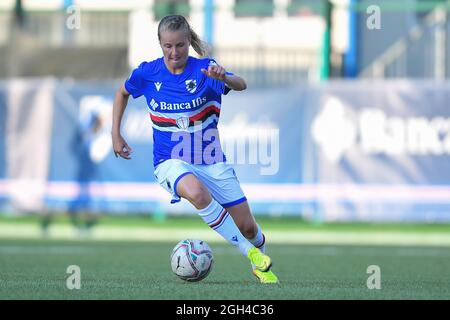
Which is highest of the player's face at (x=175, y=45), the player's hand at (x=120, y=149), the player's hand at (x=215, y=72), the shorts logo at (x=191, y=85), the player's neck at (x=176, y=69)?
the player's face at (x=175, y=45)

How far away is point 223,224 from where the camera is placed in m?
7.95

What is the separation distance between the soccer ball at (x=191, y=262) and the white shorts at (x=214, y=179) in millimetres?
403

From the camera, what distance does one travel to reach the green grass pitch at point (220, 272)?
22.7ft

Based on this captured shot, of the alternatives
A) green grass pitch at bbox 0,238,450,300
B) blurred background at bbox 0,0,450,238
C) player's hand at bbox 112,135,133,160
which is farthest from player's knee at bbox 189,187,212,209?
blurred background at bbox 0,0,450,238

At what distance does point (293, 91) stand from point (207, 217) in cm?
735

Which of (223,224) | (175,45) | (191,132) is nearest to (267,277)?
(223,224)

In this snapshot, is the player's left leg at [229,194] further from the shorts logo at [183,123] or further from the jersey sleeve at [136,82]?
the jersey sleeve at [136,82]

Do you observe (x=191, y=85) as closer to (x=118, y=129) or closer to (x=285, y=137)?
(x=118, y=129)

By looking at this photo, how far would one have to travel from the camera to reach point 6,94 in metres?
15.6

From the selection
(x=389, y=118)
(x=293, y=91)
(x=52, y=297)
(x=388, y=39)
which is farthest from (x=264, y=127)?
(x=52, y=297)

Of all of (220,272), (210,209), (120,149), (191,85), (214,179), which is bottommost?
(220,272)

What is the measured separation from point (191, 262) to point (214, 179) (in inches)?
27.9

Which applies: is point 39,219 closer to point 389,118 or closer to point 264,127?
point 264,127

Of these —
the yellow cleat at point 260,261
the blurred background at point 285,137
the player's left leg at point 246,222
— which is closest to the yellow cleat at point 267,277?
the yellow cleat at point 260,261
